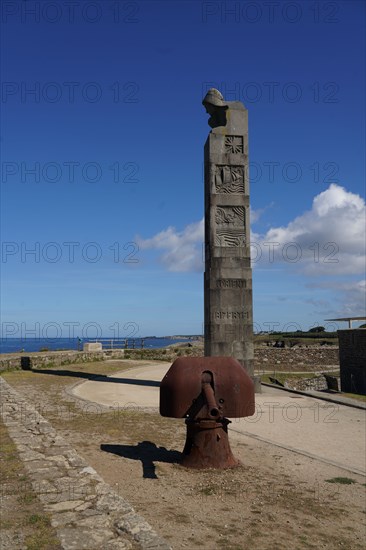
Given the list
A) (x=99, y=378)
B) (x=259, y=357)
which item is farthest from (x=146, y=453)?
(x=259, y=357)

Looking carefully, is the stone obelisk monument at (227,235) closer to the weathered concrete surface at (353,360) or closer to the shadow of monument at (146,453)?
the shadow of monument at (146,453)

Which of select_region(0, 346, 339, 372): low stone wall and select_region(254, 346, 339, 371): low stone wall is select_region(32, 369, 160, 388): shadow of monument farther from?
select_region(254, 346, 339, 371): low stone wall

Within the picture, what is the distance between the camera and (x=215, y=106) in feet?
54.5

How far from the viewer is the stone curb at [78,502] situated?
12.2 feet

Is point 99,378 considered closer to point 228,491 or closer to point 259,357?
point 228,491

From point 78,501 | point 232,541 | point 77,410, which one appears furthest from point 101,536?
point 77,410

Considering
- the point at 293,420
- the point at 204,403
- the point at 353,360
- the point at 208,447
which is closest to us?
the point at 204,403

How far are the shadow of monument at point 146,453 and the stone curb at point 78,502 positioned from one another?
1129 mm

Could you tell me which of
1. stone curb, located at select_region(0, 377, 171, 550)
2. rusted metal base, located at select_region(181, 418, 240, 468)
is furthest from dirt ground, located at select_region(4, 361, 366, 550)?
stone curb, located at select_region(0, 377, 171, 550)

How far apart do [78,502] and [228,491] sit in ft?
7.33

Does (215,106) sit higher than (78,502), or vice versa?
(215,106)

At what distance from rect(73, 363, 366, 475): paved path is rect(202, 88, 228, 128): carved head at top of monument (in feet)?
32.1

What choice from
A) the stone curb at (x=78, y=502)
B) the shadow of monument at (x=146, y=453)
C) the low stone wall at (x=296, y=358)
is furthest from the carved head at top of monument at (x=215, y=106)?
the low stone wall at (x=296, y=358)

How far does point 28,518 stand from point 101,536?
2.88ft
